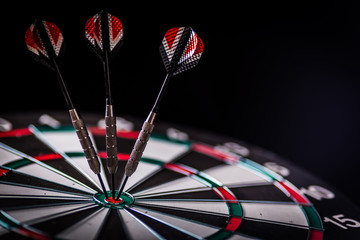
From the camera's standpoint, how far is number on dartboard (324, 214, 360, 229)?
Result: 1362 mm

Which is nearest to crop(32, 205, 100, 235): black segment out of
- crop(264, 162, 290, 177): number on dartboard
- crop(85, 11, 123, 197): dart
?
crop(85, 11, 123, 197): dart

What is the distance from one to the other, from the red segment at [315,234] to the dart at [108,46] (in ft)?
1.91

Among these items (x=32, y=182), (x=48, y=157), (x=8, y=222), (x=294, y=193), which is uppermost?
(x=294, y=193)

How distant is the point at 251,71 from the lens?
245cm

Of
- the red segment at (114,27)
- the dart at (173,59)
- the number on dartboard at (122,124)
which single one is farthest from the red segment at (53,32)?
the number on dartboard at (122,124)

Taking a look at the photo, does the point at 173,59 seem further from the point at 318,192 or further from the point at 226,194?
the point at 318,192

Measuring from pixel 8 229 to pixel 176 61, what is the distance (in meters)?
0.65

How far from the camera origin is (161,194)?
1.42 meters

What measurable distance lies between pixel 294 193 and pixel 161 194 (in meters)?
0.50

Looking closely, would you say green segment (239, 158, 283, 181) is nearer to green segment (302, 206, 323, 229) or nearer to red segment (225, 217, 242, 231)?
green segment (302, 206, 323, 229)

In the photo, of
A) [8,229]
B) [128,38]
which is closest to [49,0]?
[128,38]

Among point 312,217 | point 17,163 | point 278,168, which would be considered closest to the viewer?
point 312,217

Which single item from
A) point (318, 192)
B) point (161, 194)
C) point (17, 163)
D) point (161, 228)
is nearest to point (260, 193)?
point (318, 192)

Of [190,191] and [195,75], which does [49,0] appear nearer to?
[195,75]
